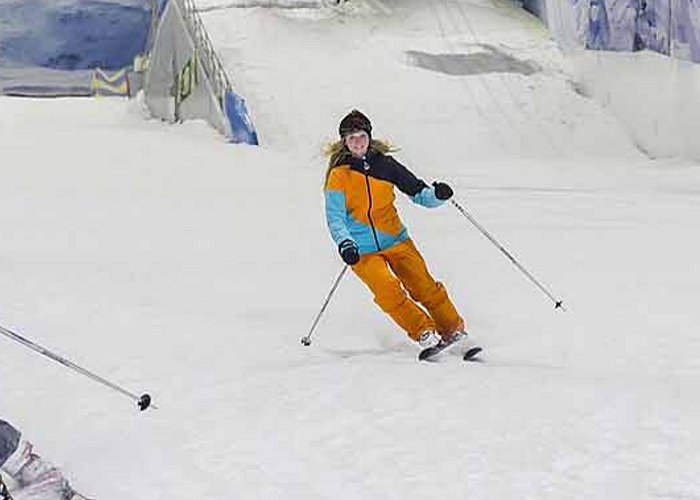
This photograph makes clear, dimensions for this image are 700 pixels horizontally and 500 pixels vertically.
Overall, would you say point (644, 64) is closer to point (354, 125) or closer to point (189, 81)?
point (189, 81)

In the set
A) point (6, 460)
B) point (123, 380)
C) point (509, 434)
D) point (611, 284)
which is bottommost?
point (611, 284)

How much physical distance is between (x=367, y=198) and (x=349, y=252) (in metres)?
0.39

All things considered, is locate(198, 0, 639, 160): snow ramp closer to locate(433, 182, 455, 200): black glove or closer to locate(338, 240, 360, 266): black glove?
locate(433, 182, 455, 200): black glove

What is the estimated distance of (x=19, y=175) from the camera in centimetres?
1145

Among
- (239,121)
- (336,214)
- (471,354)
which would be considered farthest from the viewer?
(239,121)

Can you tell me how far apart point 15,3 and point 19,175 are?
367 inches

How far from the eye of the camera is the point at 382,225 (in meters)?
4.76

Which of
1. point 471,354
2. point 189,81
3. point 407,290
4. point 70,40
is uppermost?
point 407,290

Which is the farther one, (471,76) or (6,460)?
(471,76)

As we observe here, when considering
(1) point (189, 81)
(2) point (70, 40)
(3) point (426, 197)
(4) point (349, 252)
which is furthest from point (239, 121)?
(4) point (349, 252)

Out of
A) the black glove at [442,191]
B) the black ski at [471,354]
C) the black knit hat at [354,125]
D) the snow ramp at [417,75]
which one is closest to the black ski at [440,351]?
the black ski at [471,354]

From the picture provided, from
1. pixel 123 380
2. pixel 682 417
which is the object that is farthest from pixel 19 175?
pixel 682 417

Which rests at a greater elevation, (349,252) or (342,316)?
(349,252)

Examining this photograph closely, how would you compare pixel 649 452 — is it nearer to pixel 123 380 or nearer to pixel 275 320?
pixel 123 380
